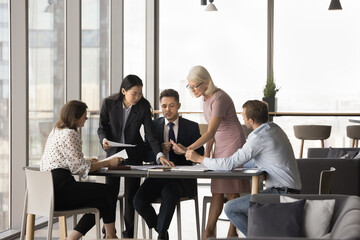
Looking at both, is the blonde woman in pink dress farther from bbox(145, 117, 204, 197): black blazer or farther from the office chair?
the office chair

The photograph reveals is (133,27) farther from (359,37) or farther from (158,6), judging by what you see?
(359,37)

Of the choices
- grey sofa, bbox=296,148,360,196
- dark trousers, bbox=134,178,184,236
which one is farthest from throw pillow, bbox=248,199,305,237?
grey sofa, bbox=296,148,360,196

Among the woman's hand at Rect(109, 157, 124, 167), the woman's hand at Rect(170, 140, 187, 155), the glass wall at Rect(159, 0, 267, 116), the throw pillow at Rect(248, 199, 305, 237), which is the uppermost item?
the glass wall at Rect(159, 0, 267, 116)

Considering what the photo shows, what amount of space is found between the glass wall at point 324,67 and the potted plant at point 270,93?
484mm

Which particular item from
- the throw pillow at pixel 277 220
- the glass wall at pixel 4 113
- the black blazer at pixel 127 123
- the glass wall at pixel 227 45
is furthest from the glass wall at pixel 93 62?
the throw pillow at pixel 277 220

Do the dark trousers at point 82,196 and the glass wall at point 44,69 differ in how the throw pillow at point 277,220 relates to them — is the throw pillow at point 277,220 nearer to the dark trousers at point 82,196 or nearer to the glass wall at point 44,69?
the dark trousers at point 82,196

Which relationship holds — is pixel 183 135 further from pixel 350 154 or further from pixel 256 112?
pixel 350 154

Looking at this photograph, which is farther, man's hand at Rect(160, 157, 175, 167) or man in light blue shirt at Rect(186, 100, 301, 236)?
man's hand at Rect(160, 157, 175, 167)

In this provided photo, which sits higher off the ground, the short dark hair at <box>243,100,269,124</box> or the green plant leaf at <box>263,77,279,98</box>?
the green plant leaf at <box>263,77,279,98</box>

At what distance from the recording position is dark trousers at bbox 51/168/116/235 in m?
4.83

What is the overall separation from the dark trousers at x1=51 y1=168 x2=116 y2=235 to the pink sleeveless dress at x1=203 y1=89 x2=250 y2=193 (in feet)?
3.02

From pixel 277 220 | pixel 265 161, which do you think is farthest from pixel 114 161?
pixel 277 220

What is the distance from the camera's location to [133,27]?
9.97m

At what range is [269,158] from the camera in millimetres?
4926
